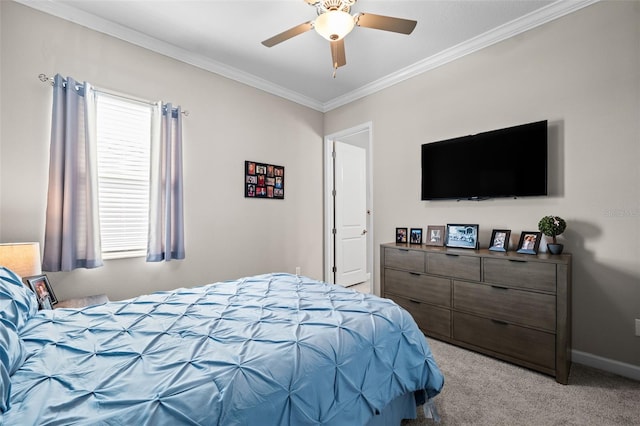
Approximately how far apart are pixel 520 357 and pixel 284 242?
108 inches

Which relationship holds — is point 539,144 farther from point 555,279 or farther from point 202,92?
point 202,92

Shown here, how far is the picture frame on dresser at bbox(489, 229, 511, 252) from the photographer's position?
2.59 m

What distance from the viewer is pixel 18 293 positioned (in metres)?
1.42

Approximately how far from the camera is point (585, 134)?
7.67 feet

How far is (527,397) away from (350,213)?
134 inches

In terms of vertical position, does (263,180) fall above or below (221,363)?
above

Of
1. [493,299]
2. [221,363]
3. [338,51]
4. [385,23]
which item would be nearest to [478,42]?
[385,23]

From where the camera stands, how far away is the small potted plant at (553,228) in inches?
90.7

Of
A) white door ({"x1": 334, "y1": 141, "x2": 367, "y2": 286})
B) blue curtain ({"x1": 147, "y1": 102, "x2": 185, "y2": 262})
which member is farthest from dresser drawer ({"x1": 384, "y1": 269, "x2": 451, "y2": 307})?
blue curtain ({"x1": 147, "y1": 102, "x2": 185, "y2": 262})

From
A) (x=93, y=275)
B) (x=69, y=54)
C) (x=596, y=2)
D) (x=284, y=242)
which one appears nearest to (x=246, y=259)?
(x=284, y=242)

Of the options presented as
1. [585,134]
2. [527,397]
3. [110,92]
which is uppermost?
[110,92]

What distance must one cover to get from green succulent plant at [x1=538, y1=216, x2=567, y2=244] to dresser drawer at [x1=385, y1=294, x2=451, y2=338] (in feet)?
3.33

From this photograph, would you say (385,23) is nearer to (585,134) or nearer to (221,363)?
(585,134)

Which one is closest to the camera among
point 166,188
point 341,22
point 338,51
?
point 341,22
